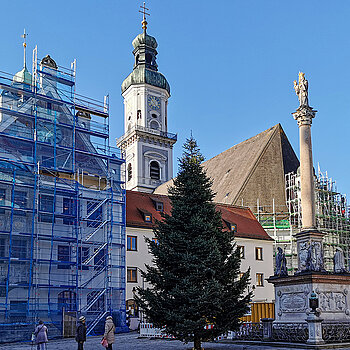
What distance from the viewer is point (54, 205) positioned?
94.4 feet

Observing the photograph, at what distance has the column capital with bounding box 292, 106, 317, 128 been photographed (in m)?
20.2

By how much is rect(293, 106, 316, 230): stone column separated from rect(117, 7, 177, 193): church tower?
151ft

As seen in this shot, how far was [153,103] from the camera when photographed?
69.0 metres

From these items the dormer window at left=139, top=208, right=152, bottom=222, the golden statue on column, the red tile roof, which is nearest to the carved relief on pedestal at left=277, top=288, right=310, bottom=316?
the golden statue on column

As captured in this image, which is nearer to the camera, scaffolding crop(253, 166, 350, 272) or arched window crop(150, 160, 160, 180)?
scaffolding crop(253, 166, 350, 272)

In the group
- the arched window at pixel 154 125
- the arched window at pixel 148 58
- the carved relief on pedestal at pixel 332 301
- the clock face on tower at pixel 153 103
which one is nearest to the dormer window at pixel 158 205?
the carved relief on pedestal at pixel 332 301

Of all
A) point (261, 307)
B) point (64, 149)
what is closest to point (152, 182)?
point (64, 149)

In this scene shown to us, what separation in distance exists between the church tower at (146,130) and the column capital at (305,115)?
45.9 metres

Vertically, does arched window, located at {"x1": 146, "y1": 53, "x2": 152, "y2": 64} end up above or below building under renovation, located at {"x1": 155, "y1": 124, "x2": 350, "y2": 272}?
above

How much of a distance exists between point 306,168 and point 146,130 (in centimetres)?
4831

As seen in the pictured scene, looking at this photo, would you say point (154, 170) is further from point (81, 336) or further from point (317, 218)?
point (81, 336)

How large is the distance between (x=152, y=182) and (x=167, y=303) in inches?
1971

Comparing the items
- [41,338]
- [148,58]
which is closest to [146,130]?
[148,58]

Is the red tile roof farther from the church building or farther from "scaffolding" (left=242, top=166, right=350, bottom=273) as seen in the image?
the church building
